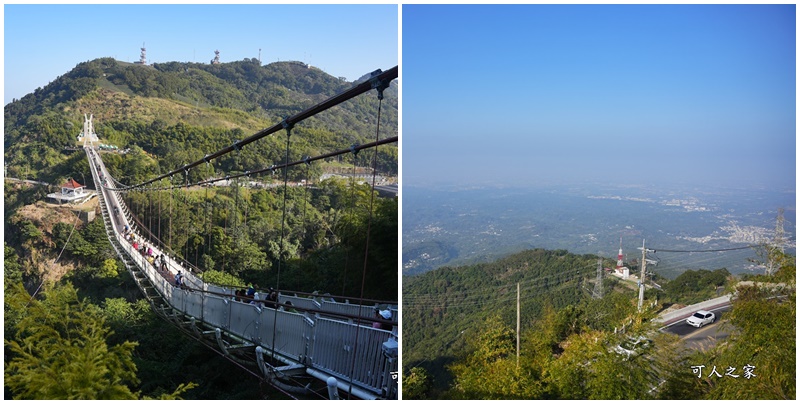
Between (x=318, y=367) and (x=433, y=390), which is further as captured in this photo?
(x=433, y=390)

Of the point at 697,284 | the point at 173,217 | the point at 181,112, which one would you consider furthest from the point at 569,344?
the point at 181,112

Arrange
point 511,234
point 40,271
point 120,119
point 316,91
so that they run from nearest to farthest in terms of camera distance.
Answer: point 511,234, point 40,271, point 120,119, point 316,91

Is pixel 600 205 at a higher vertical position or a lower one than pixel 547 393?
higher

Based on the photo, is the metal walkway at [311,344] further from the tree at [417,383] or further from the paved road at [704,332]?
the paved road at [704,332]

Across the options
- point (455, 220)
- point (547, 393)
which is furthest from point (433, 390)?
point (455, 220)

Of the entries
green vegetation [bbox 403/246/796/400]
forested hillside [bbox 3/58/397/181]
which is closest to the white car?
green vegetation [bbox 403/246/796/400]

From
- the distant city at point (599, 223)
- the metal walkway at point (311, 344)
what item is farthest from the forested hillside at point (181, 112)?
the metal walkway at point (311, 344)

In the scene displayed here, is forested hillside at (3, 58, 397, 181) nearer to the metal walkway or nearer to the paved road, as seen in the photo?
the paved road

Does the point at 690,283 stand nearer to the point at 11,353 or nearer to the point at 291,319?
the point at 291,319
